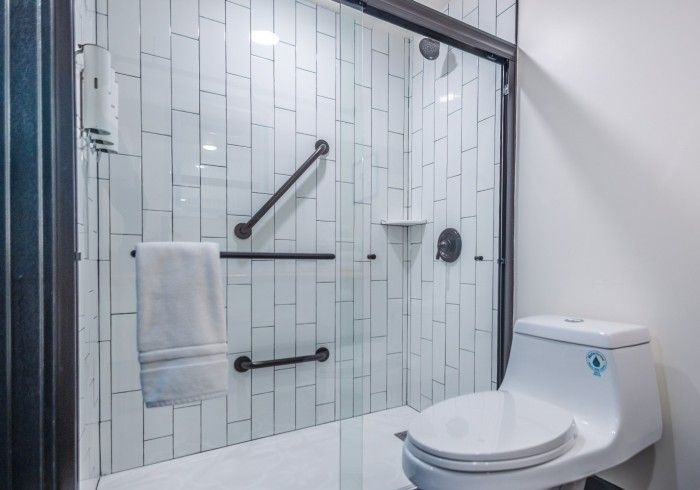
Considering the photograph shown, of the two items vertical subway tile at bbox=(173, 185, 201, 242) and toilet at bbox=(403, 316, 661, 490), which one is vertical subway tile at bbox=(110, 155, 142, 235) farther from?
toilet at bbox=(403, 316, 661, 490)

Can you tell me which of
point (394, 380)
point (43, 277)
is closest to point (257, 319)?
point (394, 380)

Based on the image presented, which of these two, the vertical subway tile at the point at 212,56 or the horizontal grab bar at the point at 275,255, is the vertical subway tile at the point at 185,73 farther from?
the horizontal grab bar at the point at 275,255

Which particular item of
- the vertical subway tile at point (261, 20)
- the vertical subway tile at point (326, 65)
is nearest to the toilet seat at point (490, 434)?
the vertical subway tile at point (326, 65)

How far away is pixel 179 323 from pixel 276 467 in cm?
76

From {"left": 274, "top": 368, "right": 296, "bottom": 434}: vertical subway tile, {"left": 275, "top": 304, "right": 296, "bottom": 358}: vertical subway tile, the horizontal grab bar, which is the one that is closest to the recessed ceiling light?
the horizontal grab bar

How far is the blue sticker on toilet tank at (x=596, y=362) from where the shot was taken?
3.45ft

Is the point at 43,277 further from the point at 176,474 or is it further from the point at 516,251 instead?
the point at 516,251

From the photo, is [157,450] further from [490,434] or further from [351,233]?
[490,434]

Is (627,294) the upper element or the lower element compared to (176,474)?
upper

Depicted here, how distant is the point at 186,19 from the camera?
1.53 meters

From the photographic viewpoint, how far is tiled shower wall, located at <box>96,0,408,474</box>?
56.3 inches

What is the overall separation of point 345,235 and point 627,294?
1.03 m

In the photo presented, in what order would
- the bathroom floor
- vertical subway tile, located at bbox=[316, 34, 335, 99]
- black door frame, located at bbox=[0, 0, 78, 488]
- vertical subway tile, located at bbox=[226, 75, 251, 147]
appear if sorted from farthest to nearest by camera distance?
vertical subway tile, located at bbox=[316, 34, 335, 99] < vertical subway tile, located at bbox=[226, 75, 251, 147] < the bathroom floor < black door frame, located at bbox=[0, 0, 78, 488]

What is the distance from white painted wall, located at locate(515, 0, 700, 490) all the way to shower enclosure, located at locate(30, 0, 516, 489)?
14 centimetres
